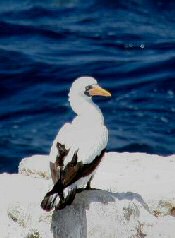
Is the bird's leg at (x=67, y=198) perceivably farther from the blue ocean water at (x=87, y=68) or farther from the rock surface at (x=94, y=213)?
the blue ocean water at (x=87, y=68)

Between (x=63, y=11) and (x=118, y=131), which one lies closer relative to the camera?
(x=118, y=131)

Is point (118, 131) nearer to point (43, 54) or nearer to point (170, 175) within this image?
point (43, 54)

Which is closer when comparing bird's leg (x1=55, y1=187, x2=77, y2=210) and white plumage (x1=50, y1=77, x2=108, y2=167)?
bird's leg (x1=55, y1=187, x2=77, y2=210)

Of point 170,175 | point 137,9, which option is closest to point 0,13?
point 137,9

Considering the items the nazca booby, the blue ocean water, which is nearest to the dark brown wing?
the nazca booby

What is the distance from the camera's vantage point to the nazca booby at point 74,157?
30.5 feet

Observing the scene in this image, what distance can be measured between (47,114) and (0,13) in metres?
8.72

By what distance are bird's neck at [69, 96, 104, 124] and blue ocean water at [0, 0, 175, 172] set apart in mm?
7845

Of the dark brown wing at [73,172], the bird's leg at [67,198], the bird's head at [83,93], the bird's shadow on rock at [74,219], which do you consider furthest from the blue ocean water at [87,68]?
the bird's leg at [67,198]

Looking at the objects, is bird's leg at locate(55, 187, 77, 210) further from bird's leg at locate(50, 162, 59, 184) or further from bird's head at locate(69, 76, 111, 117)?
bird's head at locate(69, 76, 111, 117)

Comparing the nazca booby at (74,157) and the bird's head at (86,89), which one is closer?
the nazca booby at (74,157)

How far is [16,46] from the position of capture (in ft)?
A: 84.6

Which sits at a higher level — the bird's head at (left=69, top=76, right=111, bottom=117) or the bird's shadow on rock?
the bird's head at (left=69, top=76, right=111, bottom=117)

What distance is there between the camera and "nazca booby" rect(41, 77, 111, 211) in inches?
366
